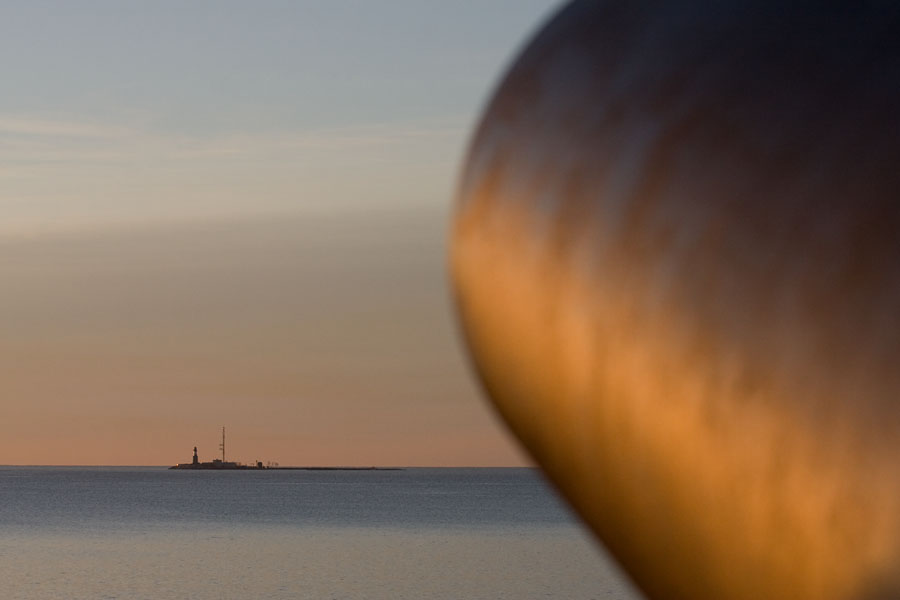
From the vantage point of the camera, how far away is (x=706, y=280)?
2203 mm

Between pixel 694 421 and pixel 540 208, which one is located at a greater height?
pixel 540 208

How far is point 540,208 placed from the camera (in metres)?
2.59

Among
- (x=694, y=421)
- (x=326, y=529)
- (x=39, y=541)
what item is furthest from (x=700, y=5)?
(x=326, y=529)

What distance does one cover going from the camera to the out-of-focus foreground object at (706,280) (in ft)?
6.53

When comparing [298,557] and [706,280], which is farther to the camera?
[298,557]

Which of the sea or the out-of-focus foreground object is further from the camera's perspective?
the sea

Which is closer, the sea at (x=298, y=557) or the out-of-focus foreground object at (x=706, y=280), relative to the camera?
the out-of-focus foreground object at (x=706, y=280)

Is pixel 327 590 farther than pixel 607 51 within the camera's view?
Yes

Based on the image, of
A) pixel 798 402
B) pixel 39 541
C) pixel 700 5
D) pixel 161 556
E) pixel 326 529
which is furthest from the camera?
pixel 326 529

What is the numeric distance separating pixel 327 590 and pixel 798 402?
76.1 m

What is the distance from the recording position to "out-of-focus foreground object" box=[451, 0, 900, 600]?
6.53 feet

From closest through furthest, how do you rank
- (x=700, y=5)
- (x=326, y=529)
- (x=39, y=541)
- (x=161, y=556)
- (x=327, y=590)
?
1. (x=700, y=5)
2. (x=327, y=590)
3. (x=161, y=556)
4. (x=39, y=541)
5. (x=326, y=529)

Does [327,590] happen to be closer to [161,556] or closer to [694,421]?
[161,556]

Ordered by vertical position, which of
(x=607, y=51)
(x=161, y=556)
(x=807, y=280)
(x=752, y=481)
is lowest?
(x=752, y=481)
